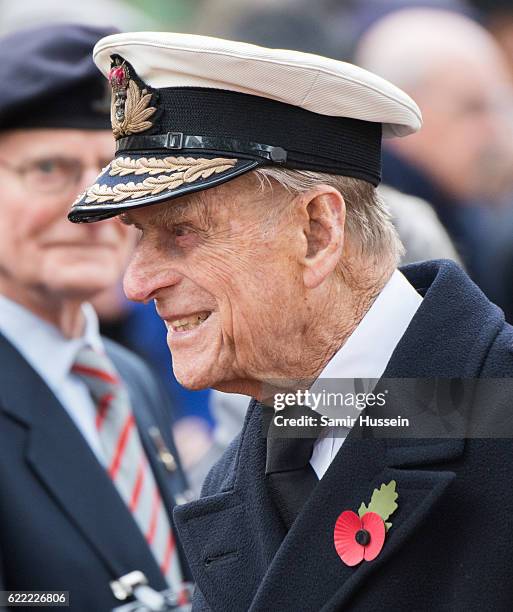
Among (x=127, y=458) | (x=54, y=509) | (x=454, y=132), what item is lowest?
(x=127, y=458)

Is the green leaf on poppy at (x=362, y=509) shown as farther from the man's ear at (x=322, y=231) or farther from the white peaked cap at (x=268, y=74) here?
the white peaked cap at (x=268, y=74)

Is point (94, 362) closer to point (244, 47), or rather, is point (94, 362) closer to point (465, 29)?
point (244, 47)

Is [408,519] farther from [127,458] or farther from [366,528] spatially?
[127,458]

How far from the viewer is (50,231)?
4.16m

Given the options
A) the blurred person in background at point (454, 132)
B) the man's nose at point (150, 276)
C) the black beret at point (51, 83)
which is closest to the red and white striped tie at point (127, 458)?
the black beret at point (51, 83)

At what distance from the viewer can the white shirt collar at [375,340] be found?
2590mm

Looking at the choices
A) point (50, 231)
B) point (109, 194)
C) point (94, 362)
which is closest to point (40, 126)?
point (50, 231)

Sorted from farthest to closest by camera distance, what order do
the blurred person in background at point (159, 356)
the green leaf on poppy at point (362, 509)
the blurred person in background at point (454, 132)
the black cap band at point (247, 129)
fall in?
1. the blurred person in background at point (159, 356)
2. the blurred person in background at point (454, 132)
3. the black cap band at point (247, 129)
4. the green leaf on poppy at point (362, 509)

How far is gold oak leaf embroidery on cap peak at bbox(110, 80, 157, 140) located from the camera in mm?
2605

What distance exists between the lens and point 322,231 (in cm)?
260

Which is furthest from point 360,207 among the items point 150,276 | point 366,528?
point 366,528

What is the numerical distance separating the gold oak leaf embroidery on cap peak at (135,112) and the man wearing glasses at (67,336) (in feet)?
4.42

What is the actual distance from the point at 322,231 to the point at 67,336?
1.74 m

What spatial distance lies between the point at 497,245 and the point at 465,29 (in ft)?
3.73
